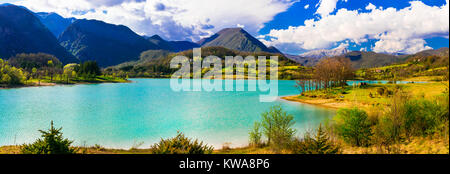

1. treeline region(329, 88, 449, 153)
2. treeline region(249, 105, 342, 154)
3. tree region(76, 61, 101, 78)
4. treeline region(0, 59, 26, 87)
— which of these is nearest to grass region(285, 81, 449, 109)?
treeline region(329, 88, 449, 153)

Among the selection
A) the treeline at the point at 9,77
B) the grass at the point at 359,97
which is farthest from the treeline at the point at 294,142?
the treeline at the point at 9,77

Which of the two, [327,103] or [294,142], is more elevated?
[294,142]

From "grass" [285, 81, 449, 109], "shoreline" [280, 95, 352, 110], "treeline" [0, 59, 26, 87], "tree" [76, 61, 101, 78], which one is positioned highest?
"tree" [76, 61, 101, 78]

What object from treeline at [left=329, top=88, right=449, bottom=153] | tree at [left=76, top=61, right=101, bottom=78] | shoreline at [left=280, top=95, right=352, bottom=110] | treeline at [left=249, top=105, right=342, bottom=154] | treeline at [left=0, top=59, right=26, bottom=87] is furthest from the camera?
tree at [left=76, top=61, right=101, bottom=78]

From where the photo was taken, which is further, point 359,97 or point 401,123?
point 359,97

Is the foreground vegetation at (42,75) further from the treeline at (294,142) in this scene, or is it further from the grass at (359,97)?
the grass at (359,97)

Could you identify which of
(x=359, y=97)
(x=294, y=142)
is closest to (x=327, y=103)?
(x=359, y=97)

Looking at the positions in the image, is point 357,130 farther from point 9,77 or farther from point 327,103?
point 9,77

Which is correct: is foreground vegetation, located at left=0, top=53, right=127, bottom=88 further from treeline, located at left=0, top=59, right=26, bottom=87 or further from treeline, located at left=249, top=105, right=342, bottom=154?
treeline, located at left=249, top=105, right=342, bottom=154

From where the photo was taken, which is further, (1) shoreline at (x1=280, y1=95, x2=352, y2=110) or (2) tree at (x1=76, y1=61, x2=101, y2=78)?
(2) tree at (x1=76, y1=61, x2=101, y2=78)

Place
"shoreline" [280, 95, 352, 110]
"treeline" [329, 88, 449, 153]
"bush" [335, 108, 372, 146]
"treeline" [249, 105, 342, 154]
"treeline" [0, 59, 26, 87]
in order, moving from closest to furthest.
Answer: "treeline" [249, 105, 342, 154] < "treeline" [329, 88, 449, 153] < "bush" [335, 108, 372, 146] < "shoreline" [280, 95, 352, 110] < "treeline" [0, 59, 26, 87]

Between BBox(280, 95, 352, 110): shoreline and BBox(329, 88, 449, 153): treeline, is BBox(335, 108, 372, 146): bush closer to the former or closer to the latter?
BBox(329, 88, 449, 153): treeline

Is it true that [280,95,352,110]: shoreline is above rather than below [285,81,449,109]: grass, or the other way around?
below
